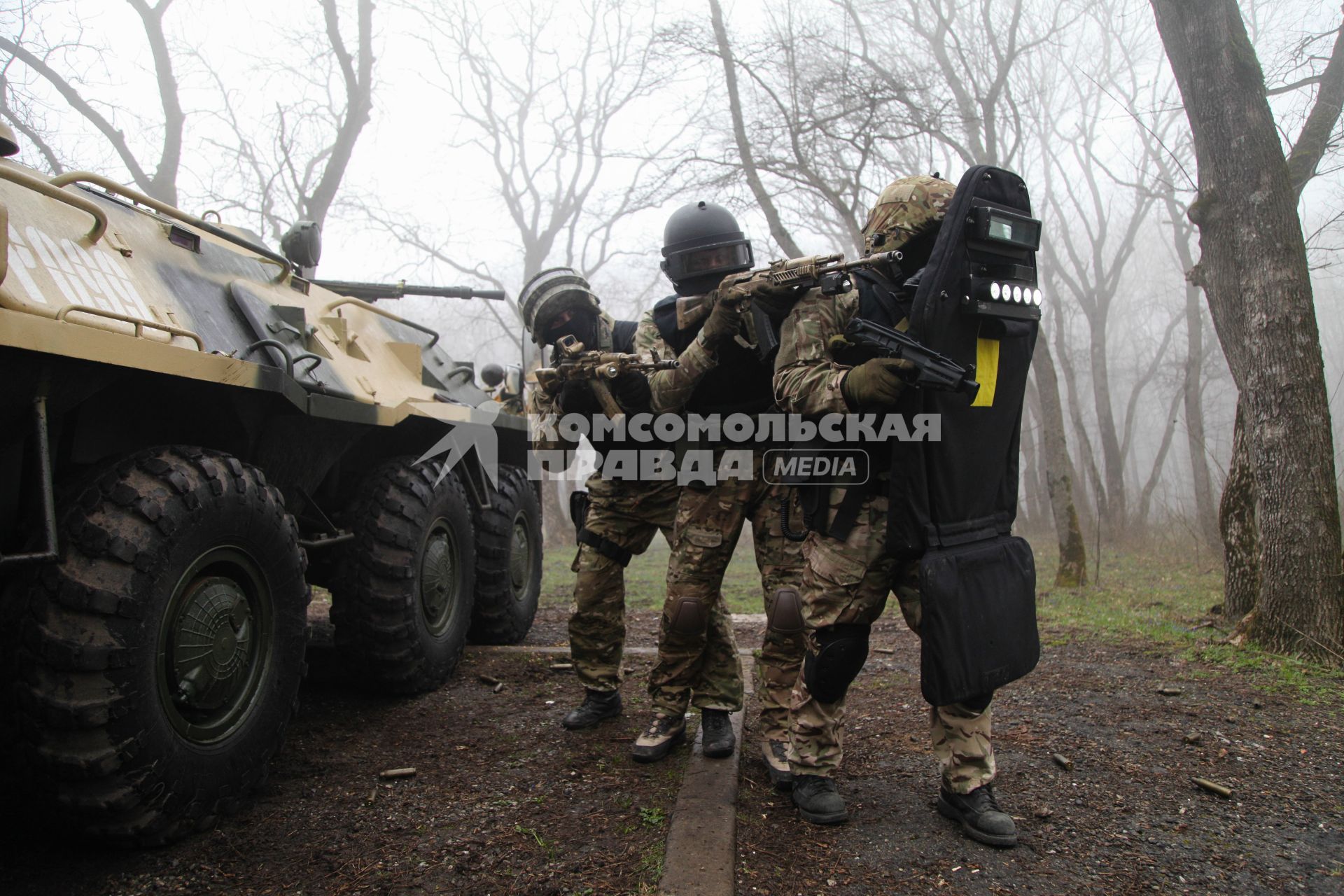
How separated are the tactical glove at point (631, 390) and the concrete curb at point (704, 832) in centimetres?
125

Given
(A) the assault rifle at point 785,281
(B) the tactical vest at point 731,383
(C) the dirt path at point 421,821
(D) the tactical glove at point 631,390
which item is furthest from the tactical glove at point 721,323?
(C) the dirt path at point 421,821

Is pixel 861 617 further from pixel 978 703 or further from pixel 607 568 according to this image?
pixel 607 568

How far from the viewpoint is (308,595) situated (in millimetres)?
3055

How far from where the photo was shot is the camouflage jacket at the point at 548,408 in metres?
3.61

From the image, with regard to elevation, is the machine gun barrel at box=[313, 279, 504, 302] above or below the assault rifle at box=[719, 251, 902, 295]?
above

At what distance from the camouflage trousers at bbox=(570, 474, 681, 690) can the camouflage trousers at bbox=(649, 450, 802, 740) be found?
0.27 m

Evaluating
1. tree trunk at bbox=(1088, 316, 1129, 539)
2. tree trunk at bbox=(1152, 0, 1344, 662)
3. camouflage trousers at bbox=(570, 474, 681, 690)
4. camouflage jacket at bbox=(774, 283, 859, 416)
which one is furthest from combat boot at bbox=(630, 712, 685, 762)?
tree trunk at bbox=(1088, 316, 1129, 539)

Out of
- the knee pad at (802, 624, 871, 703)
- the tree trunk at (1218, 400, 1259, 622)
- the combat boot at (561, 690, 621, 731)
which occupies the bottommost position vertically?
the combat boot at (561, 690, 621, 731)

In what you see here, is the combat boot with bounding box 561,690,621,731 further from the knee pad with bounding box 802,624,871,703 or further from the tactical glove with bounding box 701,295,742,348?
the tactical glove with bounding box 701,295,742,348

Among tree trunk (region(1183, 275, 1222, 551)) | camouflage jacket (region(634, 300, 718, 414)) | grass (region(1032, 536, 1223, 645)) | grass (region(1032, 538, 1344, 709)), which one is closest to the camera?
camouflage jacket (region(634, 300, 718, 414))

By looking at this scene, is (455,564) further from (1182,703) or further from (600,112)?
(600,112)

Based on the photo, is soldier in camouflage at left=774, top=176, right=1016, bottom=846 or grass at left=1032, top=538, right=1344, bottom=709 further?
grass at left=1032, top=538, right=1344, bottom=709

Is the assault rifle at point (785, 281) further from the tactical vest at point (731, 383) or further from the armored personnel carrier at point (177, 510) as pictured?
the armored personnel carrier at point (177, 510)

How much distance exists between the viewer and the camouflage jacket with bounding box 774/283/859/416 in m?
2.59
